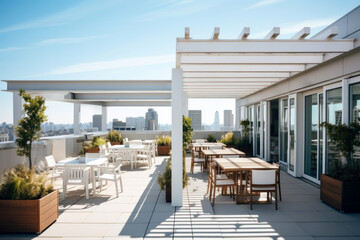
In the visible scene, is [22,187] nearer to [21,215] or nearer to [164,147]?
[21,215]

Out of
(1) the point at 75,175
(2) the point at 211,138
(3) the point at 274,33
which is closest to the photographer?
(3) the point at 274,33

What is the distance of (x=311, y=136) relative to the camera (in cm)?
622

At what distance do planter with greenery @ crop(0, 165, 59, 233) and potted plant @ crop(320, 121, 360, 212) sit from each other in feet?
15.1

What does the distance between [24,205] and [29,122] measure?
381 cm

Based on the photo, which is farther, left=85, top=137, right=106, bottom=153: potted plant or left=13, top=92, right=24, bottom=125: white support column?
left=85, top=137, right=106, bottom=153: potted plant

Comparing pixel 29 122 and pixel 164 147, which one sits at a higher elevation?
pixel 29 122

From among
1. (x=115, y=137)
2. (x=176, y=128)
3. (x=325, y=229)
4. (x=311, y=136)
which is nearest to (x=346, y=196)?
(x=325, y=229)

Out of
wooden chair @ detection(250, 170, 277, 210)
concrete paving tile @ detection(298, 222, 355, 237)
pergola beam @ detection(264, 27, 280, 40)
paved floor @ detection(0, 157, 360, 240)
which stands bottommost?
paved floor @ detection(0, 157, 360, 240)

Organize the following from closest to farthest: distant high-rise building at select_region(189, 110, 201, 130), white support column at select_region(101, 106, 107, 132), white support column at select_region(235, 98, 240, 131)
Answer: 1. distant high-rise building at select_region(189, 110, 201, 130)
2. white support column at select_region(235, 98, 240, 131)
3. white support column at select_region(101, 106, 107, 132)

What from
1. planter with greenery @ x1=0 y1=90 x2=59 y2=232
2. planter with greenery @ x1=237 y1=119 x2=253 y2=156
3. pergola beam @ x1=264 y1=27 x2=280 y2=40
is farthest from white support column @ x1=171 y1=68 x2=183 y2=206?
planter with greenery @ x1=237 y1=119 x2=253 y2=156

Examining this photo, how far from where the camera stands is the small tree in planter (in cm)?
629

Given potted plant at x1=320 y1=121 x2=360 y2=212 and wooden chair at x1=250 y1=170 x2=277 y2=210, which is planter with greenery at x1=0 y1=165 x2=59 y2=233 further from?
potted plant at x1=320 y1=121 x2=360 y2=212

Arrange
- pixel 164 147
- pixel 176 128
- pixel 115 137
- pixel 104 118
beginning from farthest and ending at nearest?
pixel 104 118 < pixel 115 137 < pixel 164 147 < pixel 176 128

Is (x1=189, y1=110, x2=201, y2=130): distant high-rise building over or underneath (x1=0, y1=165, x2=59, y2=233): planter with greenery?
over
